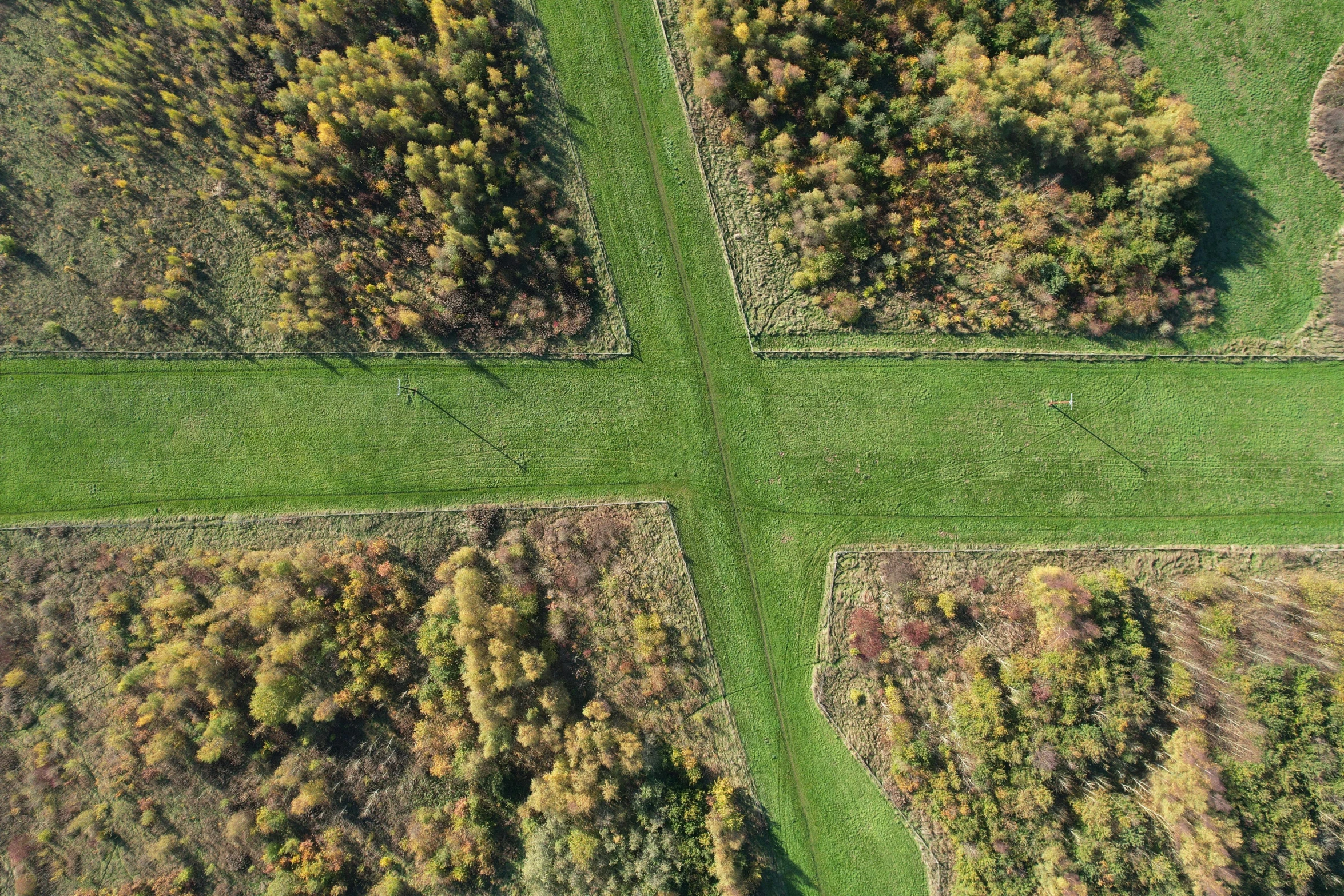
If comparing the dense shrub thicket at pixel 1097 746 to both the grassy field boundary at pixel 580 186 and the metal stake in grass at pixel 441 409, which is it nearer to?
the grassy field boundary at pixel 580 186

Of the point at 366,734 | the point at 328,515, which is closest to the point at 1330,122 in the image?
the point at 328,515

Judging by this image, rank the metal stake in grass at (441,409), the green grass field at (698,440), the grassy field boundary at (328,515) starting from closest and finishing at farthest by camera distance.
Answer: the green grass field at (698,440)
the grassy field boundary at (328,515)
the metal stake in grass at (441,409)

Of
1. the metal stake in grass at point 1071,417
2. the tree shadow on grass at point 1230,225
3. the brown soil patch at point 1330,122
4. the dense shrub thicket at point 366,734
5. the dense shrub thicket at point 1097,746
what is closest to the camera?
the dense shrub thicket at point 1097,746

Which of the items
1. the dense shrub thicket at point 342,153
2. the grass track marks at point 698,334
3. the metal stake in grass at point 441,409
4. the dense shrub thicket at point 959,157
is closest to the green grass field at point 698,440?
the grass track marks at point 698,334

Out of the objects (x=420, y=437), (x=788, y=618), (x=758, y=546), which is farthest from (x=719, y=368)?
(x=420, y=437)

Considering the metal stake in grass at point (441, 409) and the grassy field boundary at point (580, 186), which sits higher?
the grassy field boundary at point (580, 186)

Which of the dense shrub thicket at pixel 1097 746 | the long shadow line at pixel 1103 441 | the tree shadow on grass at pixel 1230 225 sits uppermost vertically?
the tree shadow on grass at pixel 1230 225
